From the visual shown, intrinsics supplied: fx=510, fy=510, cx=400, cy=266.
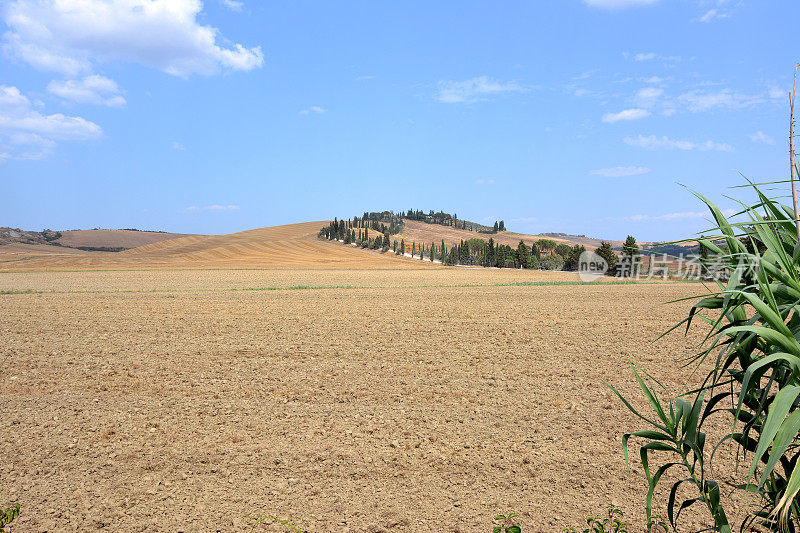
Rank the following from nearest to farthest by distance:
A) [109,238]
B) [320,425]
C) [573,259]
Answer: [320,425] < [573,259] < [109,238]

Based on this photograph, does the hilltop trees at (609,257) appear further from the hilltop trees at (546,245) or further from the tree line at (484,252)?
the hilltop trees at (546,245)

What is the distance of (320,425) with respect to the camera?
768 centimetres

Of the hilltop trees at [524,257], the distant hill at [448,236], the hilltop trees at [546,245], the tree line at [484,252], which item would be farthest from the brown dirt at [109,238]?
the hilltop trees at [524,257]

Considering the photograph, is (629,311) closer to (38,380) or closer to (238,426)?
(238,426)

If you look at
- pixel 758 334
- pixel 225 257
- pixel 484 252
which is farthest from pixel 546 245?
pixel 758 334

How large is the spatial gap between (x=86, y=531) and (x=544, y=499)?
4.66m

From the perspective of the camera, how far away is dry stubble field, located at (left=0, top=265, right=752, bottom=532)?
17.8 ft

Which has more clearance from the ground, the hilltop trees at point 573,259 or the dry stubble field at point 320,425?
the hilltop trees at point 573,259

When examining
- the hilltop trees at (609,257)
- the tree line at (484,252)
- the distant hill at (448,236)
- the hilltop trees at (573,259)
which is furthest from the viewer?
the distant hill at (448,236)

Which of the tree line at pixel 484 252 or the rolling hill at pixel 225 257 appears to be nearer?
the rolling hill at pixel 225 257

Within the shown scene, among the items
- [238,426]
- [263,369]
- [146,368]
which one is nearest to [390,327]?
[263,369]

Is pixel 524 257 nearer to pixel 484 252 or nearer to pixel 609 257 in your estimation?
pixel 484 252

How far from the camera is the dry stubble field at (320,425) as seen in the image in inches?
213

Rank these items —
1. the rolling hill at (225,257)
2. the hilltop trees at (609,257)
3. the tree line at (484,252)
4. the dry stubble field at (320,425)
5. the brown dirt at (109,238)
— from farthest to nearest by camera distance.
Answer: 1. the brown dirt at (109,238)
2. the tree line at (484,252)
3. the rolling hill at (225,257)
4. the hilltop trees at (609,257)
5. the dry stubble field at (320,425)
